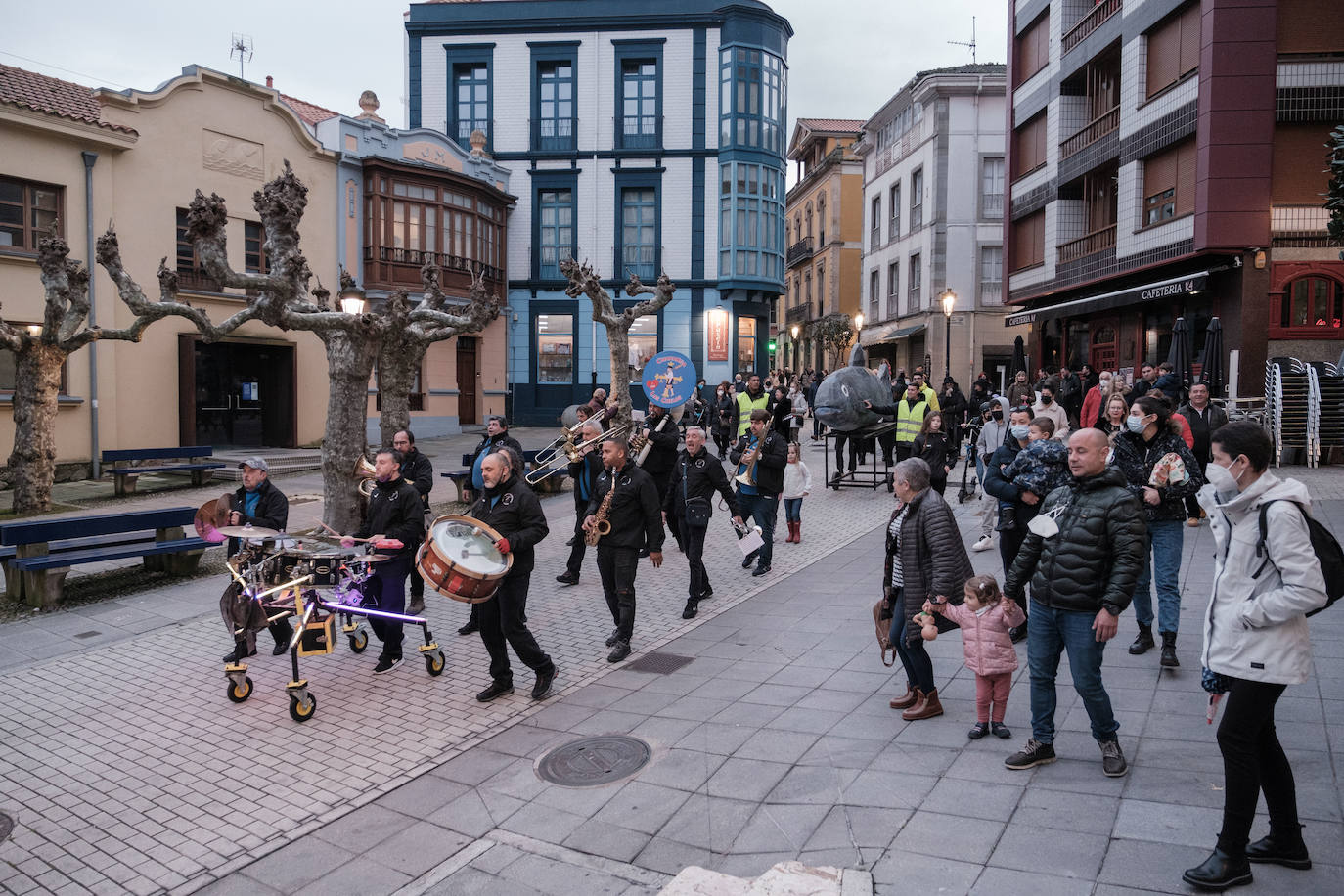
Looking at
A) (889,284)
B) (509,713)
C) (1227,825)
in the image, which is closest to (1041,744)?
(1227,825)

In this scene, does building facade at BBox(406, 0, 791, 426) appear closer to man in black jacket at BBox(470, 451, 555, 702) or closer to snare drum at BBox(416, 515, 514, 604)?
man in black jacket at BBox(470, 451, 555, 702)

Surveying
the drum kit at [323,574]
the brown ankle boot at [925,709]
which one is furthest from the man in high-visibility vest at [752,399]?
the brown ankle boot at [925,709]

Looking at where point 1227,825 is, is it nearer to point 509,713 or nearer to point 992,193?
point 509,713

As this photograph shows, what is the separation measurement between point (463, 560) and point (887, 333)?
119 ft

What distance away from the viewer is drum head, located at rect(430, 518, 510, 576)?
599 centimetres

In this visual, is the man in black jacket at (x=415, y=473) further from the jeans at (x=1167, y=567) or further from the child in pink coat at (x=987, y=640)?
the jeans at (x=1167, y=567)

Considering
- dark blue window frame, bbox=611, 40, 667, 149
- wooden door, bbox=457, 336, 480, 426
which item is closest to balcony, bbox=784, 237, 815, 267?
dark blue window frame, bbox=611, 40, 667, 149

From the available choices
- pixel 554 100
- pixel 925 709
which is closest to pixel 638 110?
pixel 554 100

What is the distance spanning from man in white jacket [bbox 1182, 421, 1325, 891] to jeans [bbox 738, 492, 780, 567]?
6.59m

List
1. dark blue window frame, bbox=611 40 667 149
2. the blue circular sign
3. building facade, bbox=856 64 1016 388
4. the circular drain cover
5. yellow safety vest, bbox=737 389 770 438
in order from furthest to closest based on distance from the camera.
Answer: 1. building facade, bbox=856 64 1016 388
2. dark blue window frame, bbox=611 40 667 149
3. yellow safety vest, bbox=737 389 770 438
4. the blue circular sign
5. the circular drain cover

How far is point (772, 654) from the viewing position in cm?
731

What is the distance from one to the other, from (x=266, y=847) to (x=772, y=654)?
406 cm

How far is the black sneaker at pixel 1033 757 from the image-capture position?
15.9 ft

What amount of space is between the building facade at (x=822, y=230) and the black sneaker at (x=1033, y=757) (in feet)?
129
